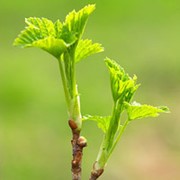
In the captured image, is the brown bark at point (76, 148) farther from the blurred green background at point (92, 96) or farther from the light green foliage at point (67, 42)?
the blurred green background at point (92, 96)

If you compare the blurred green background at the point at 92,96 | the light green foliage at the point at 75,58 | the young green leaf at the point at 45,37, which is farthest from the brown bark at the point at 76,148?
the blurred green background at the point at 92,96

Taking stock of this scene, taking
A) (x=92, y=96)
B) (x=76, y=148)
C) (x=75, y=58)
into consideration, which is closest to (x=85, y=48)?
(x=75, y=58)

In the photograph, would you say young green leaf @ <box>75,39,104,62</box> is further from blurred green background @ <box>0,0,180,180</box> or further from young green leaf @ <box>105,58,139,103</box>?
blurred green background @ <box>0,0,180,180</box>

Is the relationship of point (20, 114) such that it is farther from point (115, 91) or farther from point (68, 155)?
point (115, 91)

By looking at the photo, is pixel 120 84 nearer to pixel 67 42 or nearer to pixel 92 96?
pixel 67 42

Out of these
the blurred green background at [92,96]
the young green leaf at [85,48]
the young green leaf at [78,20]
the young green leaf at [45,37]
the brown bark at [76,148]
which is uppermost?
the young green leaf at [78,20]

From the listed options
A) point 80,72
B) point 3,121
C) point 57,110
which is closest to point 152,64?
point 80,72
